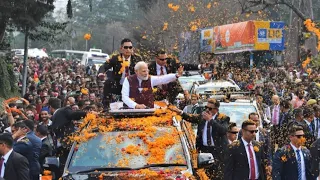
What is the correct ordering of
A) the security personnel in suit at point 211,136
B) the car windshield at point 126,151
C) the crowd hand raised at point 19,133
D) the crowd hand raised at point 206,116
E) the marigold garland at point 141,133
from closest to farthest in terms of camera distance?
the car windshield at point 126,151 → the marigold garland at point 141,133 → the crowd hand raised at point 19,133 → the crowd hand raised at point 206,116 → the security personnel in suit at point 211,136

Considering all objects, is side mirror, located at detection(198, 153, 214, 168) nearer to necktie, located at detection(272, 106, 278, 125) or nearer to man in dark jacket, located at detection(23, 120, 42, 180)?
man in dark jacket, located at detection(23, 120, 42, 180)

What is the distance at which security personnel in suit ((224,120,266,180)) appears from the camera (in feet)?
33.4

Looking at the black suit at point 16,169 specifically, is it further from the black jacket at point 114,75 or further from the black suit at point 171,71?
the black suit at point 171,71

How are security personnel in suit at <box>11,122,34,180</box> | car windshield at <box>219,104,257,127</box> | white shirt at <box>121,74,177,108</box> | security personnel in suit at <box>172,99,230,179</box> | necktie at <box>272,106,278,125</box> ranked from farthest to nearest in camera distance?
necktie at <box>272,106,278,125</box>, car windshield at <box>219,104,257,127</box>, security personnel in suit at <box>172,99,230,179</box>, security personnel in suit at <box>11,122,34,180</box>, white shirt at <box>121,74,177,108</box>

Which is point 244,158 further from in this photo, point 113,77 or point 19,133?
point 113,77

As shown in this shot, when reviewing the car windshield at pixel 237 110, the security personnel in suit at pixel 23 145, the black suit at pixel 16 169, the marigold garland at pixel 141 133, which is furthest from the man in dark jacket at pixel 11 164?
the car windshield at pixel 237 110

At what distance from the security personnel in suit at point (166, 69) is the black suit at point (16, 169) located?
3.49 m

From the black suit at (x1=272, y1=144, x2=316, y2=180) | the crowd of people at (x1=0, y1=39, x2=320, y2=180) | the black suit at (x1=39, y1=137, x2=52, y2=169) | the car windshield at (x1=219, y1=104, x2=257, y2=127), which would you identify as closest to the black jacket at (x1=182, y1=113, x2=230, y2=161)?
the crowd of people at (x1=0, y1=39, x2=320, y2=180)

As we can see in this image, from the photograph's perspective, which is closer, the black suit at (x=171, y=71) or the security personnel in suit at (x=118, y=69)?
the black suit at (x=171, y=71)

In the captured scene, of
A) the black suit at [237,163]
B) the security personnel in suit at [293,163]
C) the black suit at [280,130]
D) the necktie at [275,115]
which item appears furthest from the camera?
the necktie at [275,115]

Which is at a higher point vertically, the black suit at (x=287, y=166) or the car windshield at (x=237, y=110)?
the car windshield at (x=237, y=110)

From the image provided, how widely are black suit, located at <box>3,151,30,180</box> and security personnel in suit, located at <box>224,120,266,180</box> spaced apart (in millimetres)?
2724

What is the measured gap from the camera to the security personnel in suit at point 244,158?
1020 cm

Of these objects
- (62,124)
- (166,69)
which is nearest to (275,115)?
(166,69)
